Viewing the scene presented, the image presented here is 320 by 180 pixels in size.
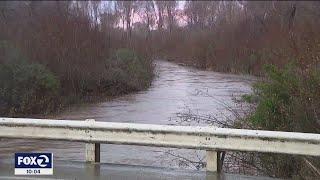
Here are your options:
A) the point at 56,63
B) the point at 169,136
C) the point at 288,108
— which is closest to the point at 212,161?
the point at 169,136

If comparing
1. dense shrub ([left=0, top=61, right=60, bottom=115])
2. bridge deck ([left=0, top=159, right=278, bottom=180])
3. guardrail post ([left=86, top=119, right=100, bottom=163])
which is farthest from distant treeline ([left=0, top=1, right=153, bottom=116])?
bridge deck ([left=0, top=159, right=278, bottom=180])

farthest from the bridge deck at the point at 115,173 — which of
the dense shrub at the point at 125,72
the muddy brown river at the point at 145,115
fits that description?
the dense shrub at the point at 125,72

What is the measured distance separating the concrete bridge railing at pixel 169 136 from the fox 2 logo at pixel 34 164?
0.61 m

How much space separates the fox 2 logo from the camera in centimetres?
660

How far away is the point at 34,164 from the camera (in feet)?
21.8

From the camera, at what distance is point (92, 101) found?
23.5 metres

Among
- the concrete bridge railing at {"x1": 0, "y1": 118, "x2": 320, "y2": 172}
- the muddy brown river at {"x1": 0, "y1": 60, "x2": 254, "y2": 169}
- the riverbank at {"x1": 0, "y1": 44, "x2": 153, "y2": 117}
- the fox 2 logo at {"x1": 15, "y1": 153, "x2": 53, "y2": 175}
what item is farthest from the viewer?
the riverbank at {"x1": 0, "y1": 44, "x2": 153, "y2": 117}

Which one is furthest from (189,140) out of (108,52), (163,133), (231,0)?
(231,0)

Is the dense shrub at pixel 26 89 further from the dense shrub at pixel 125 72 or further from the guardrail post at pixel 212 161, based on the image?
the guardrail post at pixel 212 161

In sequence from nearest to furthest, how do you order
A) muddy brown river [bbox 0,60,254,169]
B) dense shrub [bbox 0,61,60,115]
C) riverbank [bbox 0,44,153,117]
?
muddy brown river [bbox 0,60,254,169], dense shrub [bbox 0,61,60,115], riverbank [bbox 0,44,153,117]

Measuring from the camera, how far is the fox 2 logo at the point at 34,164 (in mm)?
6598

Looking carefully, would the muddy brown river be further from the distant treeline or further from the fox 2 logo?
the fox 2 logo

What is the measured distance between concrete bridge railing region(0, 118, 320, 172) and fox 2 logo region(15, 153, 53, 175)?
607mm

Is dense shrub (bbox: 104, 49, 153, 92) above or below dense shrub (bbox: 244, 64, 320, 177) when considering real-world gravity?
below
